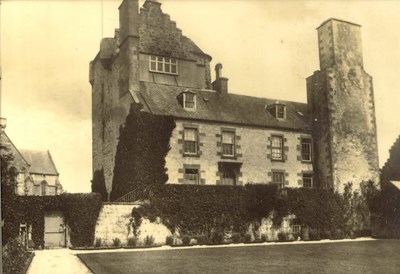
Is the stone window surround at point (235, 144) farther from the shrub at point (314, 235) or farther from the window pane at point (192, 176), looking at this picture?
the shrub at point (314, 235)

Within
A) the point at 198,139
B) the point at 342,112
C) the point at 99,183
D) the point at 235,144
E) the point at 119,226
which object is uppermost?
the point at 342,112

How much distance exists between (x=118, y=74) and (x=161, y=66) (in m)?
3.07

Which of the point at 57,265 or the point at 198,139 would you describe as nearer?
the point at 57,265

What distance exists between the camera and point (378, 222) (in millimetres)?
28750

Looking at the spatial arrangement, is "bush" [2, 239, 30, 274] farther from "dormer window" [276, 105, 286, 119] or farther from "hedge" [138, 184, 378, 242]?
"dormer window" [276, 105, 286, 119]

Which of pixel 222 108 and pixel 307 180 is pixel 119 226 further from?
pixel 307 180

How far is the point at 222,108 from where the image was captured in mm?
29453

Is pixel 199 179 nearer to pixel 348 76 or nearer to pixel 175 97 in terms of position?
pixel 175 97

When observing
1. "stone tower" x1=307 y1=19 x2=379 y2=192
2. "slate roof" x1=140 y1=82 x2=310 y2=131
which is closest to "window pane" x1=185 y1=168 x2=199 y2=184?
"slate roof" x1=140 y1=82 x2=310 y2=131

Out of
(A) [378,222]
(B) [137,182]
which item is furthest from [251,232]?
(A) [378,222]

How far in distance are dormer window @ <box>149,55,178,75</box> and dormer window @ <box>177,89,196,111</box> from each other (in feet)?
11.7

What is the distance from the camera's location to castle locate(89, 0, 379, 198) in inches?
1076

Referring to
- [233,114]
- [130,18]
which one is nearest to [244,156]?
[233,114]

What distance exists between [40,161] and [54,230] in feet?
118
